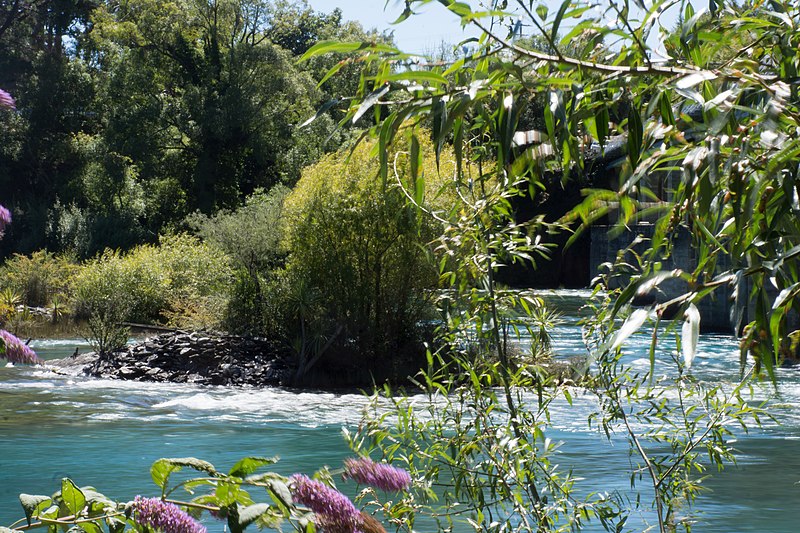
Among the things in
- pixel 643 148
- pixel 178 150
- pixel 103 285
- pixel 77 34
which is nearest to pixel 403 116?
pixel 643 148

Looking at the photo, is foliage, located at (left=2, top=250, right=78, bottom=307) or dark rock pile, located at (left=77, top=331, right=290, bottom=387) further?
foliage, located at (left=2, top=250, right=78, bottom=307)

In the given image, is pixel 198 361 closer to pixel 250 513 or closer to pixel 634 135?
pixel 634 135

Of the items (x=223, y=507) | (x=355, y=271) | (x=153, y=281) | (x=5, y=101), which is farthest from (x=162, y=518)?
(x=153, y=281)

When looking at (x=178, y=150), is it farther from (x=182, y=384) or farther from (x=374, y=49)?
(x=374, y=49)

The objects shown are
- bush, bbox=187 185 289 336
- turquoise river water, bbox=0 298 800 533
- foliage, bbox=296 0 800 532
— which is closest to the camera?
foliage, bbox=296 0 800 532

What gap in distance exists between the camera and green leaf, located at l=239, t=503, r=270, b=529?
1.34 meters

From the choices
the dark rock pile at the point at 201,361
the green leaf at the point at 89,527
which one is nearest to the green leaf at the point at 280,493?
the green leaf at the point at 89,527

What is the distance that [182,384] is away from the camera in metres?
15.2

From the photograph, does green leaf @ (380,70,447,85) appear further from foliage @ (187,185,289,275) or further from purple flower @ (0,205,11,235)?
foliage @ (187,185,289,275)

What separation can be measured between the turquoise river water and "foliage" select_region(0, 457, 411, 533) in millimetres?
5590

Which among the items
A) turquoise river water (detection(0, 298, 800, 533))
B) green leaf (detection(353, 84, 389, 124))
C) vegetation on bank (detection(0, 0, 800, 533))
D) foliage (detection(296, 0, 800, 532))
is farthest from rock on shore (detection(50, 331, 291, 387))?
green leaf (detection(353, 84, 389, 124))

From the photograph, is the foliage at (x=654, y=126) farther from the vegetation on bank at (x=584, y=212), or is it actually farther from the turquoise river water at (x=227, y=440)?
the turquoise river water at (x=227, y=440)

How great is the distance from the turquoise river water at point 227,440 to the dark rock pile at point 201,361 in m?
0.58

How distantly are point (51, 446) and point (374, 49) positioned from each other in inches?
367
